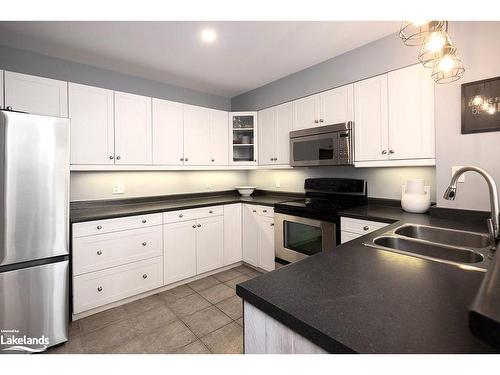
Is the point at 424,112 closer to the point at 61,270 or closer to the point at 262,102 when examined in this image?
the point at 262,102

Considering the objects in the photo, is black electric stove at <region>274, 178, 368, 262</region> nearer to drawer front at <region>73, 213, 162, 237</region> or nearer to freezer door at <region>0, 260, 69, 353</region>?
drawer front at <region>73, 213, 162, 237</region>

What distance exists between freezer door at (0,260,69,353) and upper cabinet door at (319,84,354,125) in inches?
107

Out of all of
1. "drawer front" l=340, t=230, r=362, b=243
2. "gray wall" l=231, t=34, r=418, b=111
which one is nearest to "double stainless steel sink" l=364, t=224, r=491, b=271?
"drawer front" l=340, t=230, r=362, b=243

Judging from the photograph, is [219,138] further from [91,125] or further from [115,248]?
[115,248]

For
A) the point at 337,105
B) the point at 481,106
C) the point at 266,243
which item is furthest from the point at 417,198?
the point at 266,243

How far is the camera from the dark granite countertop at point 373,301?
53 centimetres

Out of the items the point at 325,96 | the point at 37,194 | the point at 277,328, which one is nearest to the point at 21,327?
the point at 37,194

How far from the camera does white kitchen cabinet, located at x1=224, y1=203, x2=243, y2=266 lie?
3152 millimetres

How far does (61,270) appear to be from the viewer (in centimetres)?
184

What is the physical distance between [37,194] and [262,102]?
2707 millimetres

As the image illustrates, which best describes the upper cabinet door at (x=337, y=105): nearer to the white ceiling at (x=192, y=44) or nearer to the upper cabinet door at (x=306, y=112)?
the upper cabinet door at (x=306, y=112)

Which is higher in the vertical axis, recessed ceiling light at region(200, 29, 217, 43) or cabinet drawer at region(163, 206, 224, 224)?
recessed ceiling light at region(200, 29, 217, 43)

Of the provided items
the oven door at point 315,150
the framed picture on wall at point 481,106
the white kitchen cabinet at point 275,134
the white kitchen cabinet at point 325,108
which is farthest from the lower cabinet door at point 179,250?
the framed picture on wall at point 481,106
